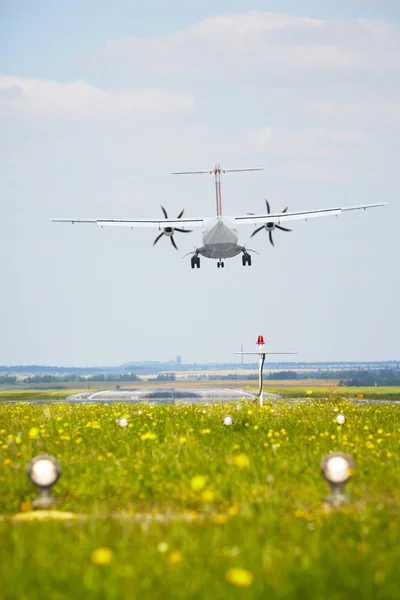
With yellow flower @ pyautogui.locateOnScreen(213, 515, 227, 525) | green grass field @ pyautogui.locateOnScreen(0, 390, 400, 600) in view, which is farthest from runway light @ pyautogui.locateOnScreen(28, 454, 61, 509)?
yellow flower @ pyautogui.locateOnScreen(213, 515, 227, 525)

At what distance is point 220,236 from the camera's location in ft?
152

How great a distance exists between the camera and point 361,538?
6.70 metres

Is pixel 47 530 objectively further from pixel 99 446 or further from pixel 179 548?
pixel 99 446

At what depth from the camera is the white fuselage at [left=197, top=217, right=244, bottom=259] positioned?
4641 centimetres

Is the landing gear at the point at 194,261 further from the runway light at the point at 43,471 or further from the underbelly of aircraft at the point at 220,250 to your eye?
the runway light at the point at 43,471

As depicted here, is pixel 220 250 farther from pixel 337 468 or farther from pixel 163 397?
pixel 337 468

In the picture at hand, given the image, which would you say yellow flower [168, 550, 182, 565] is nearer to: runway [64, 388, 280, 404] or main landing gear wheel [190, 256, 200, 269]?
runway [64, 388, 280, 404]

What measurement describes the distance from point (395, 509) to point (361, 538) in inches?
53.1

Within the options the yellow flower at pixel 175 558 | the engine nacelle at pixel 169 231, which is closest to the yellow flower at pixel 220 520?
the yellow flower at pixel 175 558

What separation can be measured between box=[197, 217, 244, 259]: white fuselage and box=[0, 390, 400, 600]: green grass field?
33.6 m

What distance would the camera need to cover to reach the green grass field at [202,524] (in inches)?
212

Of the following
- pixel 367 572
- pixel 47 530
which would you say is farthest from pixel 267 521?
pixel 47 530

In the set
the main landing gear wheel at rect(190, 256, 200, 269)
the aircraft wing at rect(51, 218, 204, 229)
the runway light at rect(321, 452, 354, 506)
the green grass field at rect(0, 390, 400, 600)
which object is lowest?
the green grass field at rect(0, 390, 400, 600)

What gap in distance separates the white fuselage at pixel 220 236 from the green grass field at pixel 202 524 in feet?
110
